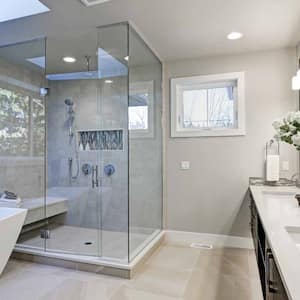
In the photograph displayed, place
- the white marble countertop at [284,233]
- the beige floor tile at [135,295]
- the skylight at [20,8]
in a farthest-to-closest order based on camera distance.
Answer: the skylight at [20,8]
the beige floor tile at [135,295]
the white marble countertop at [284,233]

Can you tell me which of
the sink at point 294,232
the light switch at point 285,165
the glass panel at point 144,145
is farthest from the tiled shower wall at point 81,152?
the sink at point 294,232

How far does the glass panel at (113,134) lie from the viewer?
3160 millimetres

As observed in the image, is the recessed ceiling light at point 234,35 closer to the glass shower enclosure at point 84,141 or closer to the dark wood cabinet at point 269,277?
the glass shower enclosure at point 84,141

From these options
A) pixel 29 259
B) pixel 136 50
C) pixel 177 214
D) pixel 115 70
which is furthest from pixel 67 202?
pixel 136 50

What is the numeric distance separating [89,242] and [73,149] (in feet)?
5.52

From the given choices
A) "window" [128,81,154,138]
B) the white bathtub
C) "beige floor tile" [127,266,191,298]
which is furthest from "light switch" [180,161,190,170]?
the white bathtub

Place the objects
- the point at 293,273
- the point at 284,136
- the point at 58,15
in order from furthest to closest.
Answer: the point at 58,15 → the point at 284,136 → the point at 293,273

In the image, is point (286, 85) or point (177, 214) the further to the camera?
point (177, 214)

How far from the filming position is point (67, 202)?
466 centimetres

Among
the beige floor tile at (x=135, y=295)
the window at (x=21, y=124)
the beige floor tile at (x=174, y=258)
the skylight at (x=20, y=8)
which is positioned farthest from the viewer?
the window at (x=21, y=124)

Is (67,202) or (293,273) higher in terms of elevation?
(293,273)

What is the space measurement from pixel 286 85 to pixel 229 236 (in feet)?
7.12

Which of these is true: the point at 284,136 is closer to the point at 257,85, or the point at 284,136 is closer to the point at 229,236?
the point at 257,85

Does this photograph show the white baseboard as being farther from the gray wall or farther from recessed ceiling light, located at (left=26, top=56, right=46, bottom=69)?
recessed ceiling light, located at (left=26, top=56, right=46, bottom=69)
